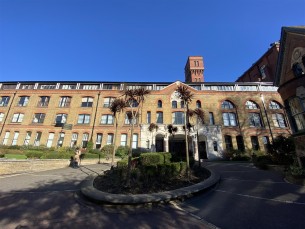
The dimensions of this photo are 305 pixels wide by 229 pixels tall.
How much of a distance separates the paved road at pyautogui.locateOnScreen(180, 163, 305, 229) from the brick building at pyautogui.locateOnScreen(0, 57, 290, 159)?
18329 mm

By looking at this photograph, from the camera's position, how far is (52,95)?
31.7 metres

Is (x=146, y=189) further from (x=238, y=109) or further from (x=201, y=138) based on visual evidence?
(x=238, y=109)

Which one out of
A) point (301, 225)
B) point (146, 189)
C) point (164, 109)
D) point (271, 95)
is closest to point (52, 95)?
point (164, 109)

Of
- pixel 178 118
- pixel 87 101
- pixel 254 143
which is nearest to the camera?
pixel 254 143

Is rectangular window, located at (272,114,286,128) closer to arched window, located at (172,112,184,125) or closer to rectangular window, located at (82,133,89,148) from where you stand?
arched window, located at (172,112,184,125)

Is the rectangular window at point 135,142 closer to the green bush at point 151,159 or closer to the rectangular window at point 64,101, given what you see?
the green bush at point 151,159

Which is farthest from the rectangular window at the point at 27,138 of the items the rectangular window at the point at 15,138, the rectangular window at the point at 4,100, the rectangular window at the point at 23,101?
the rectangular window at the point at 4,100

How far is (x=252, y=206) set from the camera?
5.95m

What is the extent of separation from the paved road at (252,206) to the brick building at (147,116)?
18.3 meters

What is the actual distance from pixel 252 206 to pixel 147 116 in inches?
955

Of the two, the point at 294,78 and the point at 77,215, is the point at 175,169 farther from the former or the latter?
the point at 294,78

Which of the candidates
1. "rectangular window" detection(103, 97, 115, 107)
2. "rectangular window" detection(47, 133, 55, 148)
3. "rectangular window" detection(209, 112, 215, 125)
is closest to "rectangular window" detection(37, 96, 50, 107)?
"rectangular window" detection(47, 133, 55, 148)

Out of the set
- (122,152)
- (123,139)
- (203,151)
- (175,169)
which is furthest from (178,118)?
(175,169)

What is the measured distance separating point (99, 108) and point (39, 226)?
89.3 ft
